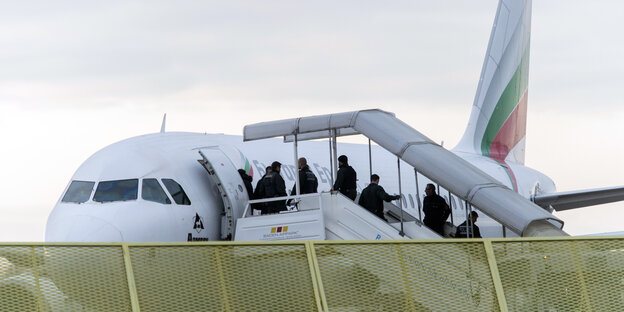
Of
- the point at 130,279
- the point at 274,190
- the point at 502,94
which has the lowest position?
the point at 130,279

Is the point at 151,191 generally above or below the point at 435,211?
above

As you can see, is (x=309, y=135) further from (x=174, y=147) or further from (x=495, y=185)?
(x=495, y=185)

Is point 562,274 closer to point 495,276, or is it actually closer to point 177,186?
point 495,276

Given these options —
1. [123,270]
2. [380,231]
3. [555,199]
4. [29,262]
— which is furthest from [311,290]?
[555,199]

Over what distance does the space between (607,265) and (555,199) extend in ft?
51.9

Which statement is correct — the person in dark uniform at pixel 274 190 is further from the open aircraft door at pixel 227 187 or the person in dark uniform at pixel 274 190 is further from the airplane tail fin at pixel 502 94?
Result: the airplane tail fin at pixel 502 94

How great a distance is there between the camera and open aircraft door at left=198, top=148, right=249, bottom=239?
49.5ft

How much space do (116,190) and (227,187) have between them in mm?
1928

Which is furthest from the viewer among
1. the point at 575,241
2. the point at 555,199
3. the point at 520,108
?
the point at 520,108

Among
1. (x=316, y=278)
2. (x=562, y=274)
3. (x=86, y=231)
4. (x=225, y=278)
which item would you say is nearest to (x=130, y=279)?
(x=225, y=278)

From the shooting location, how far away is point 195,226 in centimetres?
1466

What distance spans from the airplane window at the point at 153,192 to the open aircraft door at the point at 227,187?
3.33ft

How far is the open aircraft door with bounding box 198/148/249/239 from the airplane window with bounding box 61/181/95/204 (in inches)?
81.6

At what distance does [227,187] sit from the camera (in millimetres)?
15148
